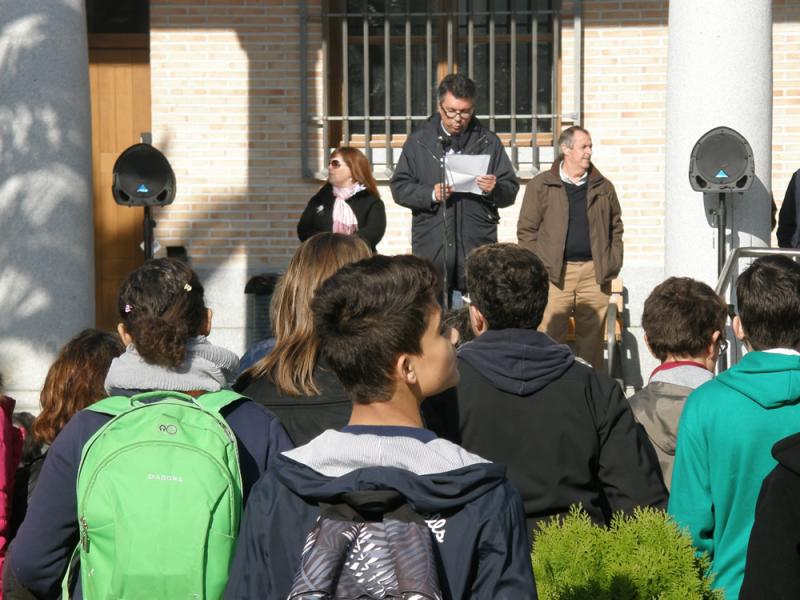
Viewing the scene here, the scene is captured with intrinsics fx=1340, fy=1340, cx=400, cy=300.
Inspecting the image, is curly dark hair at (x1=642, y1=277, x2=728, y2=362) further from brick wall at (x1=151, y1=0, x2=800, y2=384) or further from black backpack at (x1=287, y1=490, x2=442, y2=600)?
brick wall at (x1=151, y1=0, x2=800, y2=384)

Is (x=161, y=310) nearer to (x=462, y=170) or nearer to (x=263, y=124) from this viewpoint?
(x=462, y=170)

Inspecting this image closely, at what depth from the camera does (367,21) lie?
39.0 ft

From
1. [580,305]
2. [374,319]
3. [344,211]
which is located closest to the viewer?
[374,319]

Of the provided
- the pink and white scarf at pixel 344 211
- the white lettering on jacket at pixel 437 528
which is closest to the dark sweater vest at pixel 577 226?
the pink and white scarf at pixel 344 211

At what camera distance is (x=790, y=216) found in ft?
31.0

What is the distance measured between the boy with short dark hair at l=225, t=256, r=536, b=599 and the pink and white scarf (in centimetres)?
636

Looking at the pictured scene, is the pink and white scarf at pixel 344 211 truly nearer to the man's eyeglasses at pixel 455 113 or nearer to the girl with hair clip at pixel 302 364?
the man's eyeglasses at pixel 455 113

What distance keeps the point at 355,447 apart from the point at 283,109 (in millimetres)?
9724

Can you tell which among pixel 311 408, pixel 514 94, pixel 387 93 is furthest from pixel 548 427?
pixel 387 93

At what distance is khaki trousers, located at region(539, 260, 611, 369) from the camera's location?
985cm

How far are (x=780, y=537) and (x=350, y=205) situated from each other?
6.67m

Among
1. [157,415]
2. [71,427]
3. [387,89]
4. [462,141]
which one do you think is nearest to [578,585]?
[157,415]

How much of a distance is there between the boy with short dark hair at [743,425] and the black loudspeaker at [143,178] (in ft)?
23.5

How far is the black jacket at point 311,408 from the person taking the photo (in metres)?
3.67
